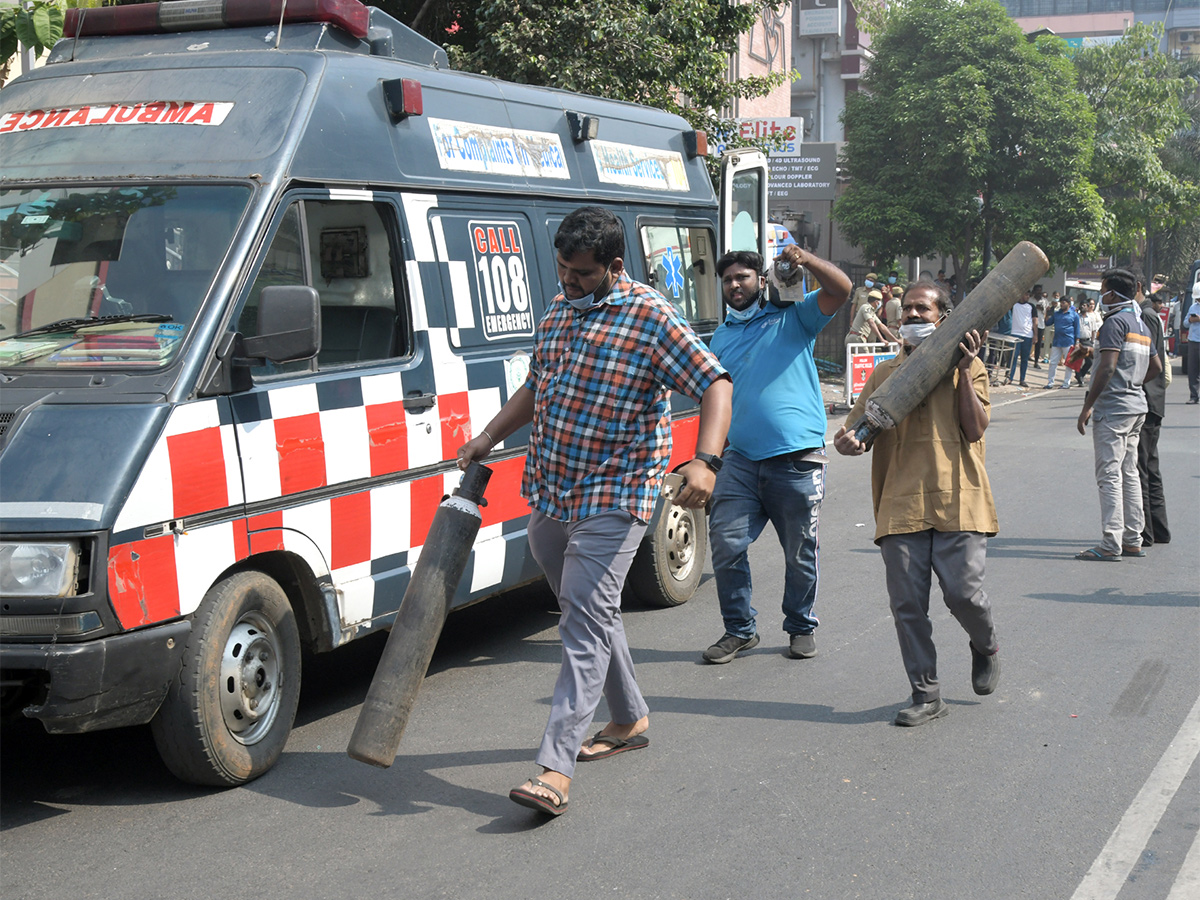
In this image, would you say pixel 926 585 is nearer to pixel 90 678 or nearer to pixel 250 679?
pixel 250 679

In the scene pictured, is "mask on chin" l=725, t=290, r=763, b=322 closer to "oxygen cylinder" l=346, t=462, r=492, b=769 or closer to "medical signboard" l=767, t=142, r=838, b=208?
"oxygen cylinder" l=346, t=462, r=492, b=769

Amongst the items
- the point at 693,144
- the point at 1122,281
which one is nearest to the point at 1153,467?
the point at 1122,281

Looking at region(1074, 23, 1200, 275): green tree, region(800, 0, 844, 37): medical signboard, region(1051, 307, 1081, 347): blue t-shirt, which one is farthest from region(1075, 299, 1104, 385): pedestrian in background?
region(800, 0, 844, 37): medical signboard

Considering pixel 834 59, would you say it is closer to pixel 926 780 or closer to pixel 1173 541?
pixel 1173 541

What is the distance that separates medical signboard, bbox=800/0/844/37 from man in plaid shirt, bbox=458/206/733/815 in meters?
46.7

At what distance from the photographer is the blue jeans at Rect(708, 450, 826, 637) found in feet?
19.5

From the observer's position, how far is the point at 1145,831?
410 cm

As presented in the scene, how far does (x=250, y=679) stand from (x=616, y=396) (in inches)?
61.0

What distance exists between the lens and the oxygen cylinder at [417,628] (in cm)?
429

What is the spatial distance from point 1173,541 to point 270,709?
269 inches

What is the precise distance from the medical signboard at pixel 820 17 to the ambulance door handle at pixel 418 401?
45991 millimetres

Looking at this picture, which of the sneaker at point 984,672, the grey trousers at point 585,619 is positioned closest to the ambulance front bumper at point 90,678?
the grey trousers at point 585,619

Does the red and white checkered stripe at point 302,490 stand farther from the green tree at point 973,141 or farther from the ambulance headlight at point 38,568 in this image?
the green tree at point 973,141

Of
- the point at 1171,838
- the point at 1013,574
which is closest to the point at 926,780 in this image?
the point at 1171,838
